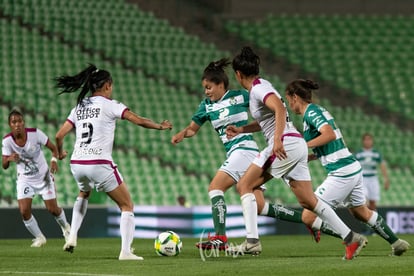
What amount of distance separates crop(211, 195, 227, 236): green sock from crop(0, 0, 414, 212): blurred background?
7899 mm

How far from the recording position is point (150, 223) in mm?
17906

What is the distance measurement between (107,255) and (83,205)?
0.89 m

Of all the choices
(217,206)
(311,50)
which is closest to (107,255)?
(217,206)

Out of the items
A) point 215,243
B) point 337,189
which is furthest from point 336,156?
point 215,243

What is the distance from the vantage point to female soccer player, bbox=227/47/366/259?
9.52m

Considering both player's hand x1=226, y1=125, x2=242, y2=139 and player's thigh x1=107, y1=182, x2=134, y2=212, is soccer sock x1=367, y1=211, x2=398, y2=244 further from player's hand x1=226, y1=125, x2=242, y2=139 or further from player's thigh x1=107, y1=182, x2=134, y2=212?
player's thigh x1=107, y1=182, x2=134, y2=212

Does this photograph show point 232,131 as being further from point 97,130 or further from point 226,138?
point 97,130

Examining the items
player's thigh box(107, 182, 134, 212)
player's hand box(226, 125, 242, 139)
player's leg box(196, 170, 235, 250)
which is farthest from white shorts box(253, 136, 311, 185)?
player's thigh box(107, 182, 134, 212)

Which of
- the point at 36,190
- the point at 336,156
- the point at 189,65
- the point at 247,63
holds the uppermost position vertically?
the point at 189,65

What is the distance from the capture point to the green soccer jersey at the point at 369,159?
60.0 ft

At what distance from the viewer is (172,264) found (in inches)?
372

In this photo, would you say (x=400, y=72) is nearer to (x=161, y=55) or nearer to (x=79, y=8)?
(x=161, y=55)

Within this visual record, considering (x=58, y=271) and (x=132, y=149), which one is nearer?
(x=58, y=271)

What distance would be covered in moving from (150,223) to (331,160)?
26.1 ft
